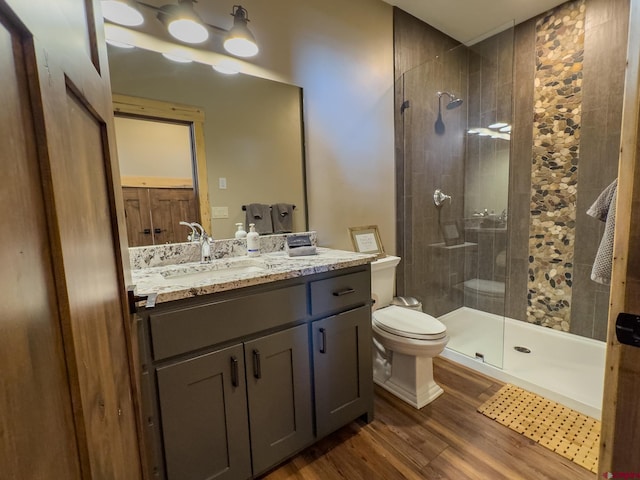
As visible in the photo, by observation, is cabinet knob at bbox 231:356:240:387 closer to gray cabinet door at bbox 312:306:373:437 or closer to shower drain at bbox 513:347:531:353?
gray cabinet door at bbox 312:306:373:437

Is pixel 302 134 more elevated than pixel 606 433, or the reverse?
pixel 302 134

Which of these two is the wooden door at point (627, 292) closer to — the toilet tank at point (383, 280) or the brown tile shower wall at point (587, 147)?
the toilet tank at point (383, 280)

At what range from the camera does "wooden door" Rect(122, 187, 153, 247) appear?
141 centimetres

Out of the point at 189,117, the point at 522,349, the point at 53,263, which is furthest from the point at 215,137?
the point at 522,349

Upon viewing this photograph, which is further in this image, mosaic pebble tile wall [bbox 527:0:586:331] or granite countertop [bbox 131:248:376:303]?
mosaic pebble tile wall [bbox 527:0:586:331]

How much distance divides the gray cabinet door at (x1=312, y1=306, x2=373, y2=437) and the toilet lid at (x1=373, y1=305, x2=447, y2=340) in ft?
0.83

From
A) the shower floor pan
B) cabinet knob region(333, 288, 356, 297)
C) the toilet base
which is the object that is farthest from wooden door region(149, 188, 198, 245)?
the shower floor pan

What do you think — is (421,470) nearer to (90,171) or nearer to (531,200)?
(90,171)

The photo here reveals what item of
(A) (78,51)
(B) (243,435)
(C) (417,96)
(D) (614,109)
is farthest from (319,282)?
(D) (614,109)

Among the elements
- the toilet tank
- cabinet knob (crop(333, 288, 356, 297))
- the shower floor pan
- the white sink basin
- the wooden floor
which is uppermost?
the white sink basin

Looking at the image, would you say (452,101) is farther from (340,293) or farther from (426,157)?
(340,293)

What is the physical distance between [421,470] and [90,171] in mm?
1672

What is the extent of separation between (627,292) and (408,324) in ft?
3.84

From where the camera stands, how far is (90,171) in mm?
546
